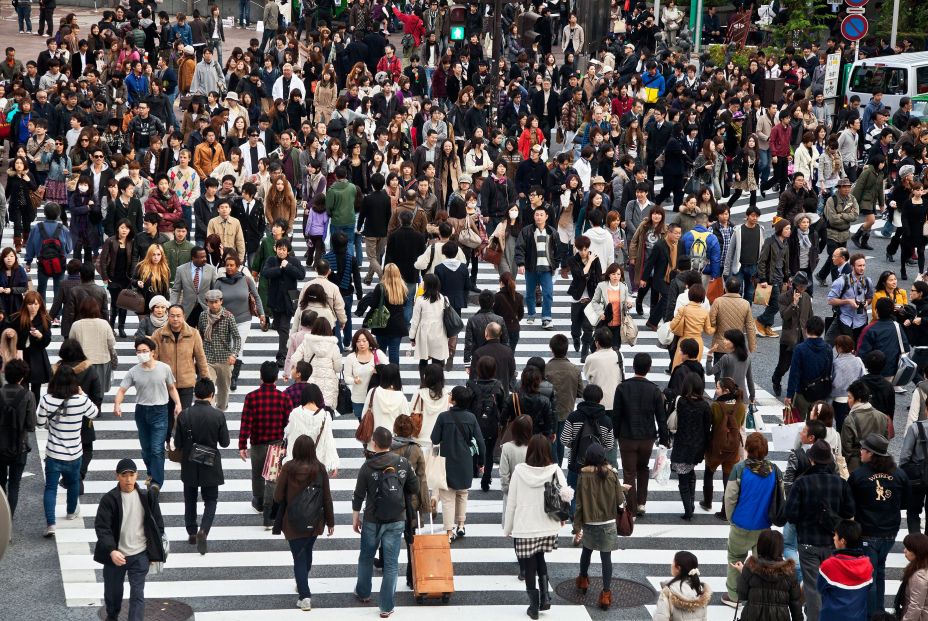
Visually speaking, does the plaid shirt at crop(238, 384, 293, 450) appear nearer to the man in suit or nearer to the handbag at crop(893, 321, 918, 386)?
the man in suit

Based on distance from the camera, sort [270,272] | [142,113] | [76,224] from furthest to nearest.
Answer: [142,113] < [76,224] < [270,272]

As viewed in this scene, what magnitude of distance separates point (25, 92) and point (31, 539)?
1343 cm

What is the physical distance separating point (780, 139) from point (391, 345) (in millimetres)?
11741

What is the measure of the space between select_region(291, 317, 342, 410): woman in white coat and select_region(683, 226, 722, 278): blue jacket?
6135 millimetres

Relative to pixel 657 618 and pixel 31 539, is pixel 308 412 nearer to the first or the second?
pixel 31 539

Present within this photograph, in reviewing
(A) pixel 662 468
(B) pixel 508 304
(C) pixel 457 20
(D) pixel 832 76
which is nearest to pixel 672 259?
(B) pixel 508 304

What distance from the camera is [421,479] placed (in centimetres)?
1173

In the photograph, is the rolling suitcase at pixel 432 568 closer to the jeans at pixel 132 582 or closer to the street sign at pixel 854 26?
the jeans at pixel 132 582

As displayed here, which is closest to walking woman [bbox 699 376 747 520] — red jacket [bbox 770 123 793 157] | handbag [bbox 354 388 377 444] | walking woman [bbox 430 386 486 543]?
walking woman [bbox 430 386 486 543]

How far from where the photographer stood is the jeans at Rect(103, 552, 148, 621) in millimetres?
10703

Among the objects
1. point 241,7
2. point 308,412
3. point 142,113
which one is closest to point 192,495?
→ point 308,412

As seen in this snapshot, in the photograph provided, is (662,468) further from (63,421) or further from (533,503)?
(63,421)

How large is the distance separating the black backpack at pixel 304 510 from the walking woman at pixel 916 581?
4254mm

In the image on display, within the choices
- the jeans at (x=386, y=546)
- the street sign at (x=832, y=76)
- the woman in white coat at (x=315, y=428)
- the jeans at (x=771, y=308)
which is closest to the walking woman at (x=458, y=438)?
the woman in white coat at (x=315, y=428)
